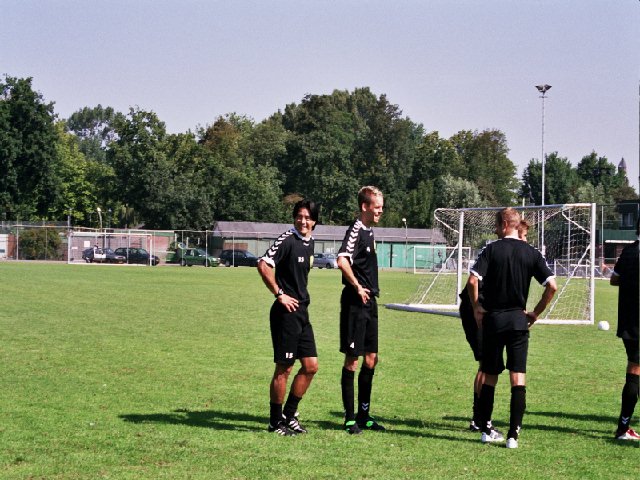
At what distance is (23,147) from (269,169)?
1099 inches

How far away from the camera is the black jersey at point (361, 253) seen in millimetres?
8609

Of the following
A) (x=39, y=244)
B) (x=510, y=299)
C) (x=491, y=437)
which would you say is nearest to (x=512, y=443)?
(x=491, y=437)

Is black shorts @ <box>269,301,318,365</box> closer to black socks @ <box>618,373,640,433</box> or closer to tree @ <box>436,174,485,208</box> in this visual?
black socks @ <box>618,373,640,433</box>

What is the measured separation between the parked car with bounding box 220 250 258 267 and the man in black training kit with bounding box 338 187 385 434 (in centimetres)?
6573

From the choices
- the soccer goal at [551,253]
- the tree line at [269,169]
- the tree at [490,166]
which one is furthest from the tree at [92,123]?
the soccer goal at [551,253]

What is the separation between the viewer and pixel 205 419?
9.11 m

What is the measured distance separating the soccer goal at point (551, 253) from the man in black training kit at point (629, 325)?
14.8 meters

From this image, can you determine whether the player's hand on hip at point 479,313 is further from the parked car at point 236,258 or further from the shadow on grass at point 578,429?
the parked car at point 236,258

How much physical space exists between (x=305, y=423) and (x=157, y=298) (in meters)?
20.2

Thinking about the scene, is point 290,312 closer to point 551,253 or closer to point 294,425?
point 294,425

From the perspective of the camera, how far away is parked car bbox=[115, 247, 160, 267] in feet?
230

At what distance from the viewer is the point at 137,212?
308ft

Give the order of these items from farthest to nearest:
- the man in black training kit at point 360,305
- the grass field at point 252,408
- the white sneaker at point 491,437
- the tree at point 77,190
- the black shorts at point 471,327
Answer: the tree at point 77,190 < the black shorts at point 471,327 < the man in black training kit at point 360,305 < the white sneaker at point 491,437 < the grass field at point 252,408

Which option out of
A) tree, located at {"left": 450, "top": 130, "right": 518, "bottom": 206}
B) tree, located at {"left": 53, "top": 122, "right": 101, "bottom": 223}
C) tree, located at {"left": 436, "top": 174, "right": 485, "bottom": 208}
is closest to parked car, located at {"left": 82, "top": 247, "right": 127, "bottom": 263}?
tree, located at {"left": 53, "top": 122, "right": 101, "bottom": 223}
